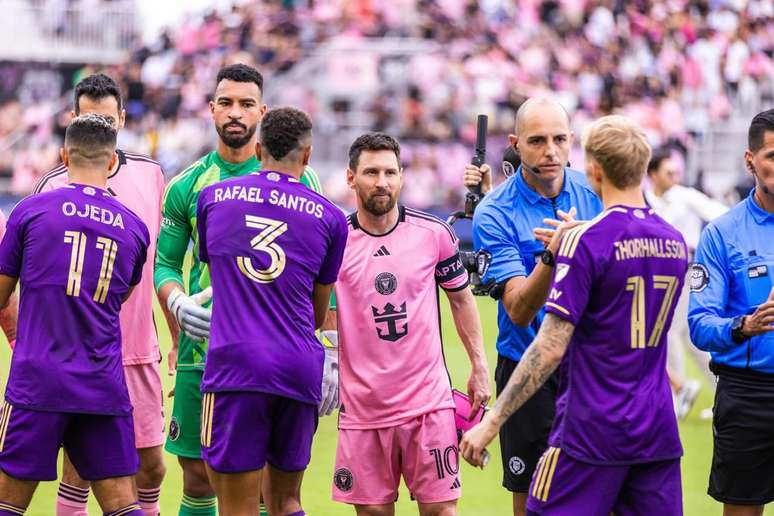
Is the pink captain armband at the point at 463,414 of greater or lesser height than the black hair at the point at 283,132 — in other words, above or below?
below

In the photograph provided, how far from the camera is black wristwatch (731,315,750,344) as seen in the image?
19.2 ft

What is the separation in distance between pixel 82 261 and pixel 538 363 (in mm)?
2130

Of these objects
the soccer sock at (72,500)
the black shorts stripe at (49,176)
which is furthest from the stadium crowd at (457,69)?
the soccer sock at (72,500)

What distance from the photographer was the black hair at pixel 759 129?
239 inches

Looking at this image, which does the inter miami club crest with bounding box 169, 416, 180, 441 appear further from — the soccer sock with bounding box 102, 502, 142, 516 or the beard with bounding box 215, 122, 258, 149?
the beard with bounding box 215, 122, 258, 149

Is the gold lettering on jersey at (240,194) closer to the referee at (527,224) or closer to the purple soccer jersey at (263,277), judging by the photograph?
the purple soccer jersey at (263,277)

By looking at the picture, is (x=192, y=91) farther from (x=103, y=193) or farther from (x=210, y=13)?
(x=103, y=193)

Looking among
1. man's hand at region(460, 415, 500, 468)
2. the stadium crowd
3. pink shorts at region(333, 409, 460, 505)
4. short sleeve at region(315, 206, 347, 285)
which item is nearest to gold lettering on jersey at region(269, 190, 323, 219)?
short sleeve at region(315, 206, 347, 285)

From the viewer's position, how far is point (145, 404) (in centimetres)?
716

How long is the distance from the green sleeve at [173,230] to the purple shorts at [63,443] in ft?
3.85

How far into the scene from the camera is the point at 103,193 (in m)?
5.91

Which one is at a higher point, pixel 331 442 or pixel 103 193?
pixel 103 193

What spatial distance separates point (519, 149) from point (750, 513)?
2119 millimetres

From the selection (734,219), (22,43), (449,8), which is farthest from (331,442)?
(22,43)
